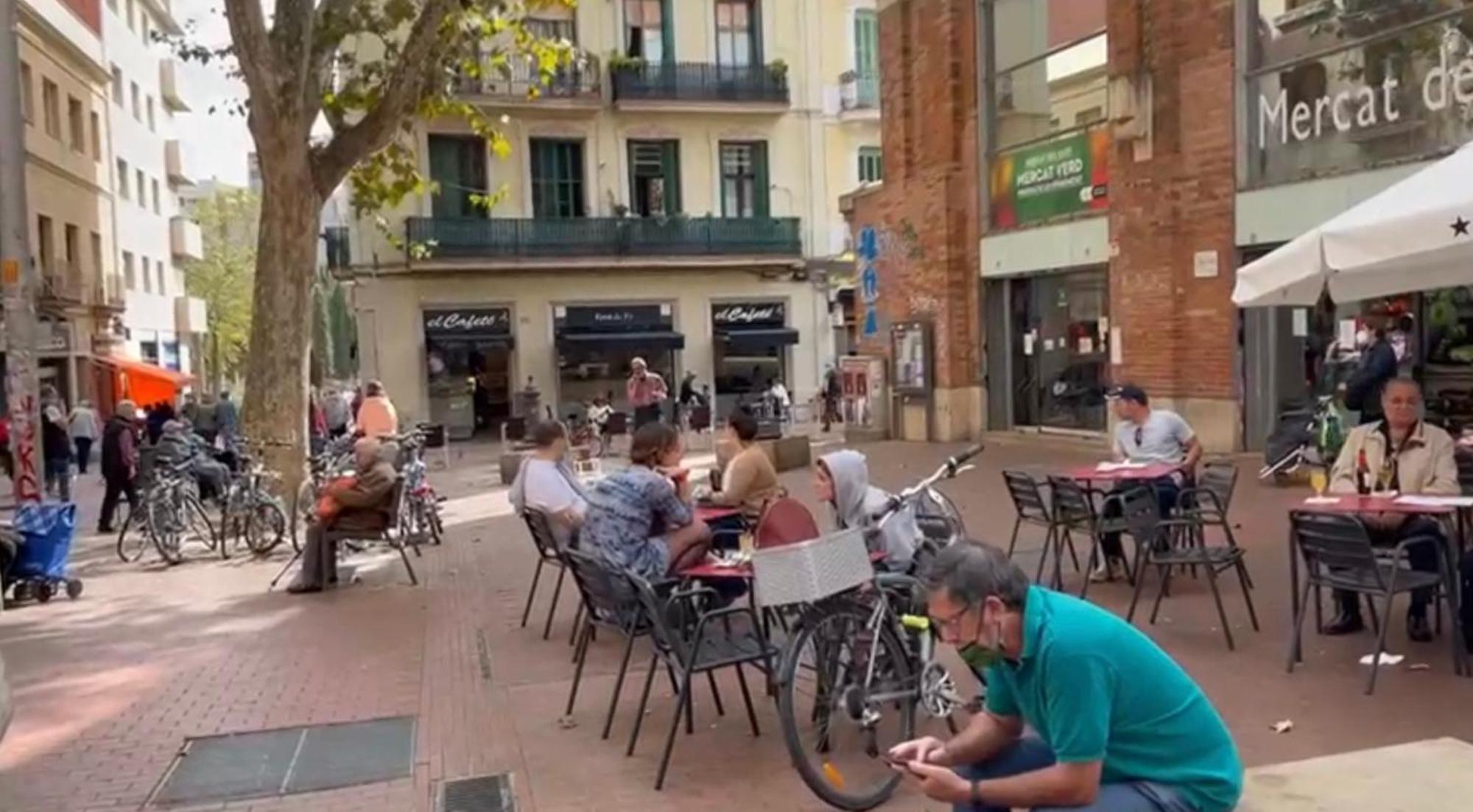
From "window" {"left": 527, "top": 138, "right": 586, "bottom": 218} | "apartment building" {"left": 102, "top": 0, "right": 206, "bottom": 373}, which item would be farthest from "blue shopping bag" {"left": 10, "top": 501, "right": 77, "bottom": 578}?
"apartment building" {"left": 102, "top": 0, "right": 206, "bottom": 373}

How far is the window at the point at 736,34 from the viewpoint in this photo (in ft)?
105

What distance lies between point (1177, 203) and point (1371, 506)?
30.5ft

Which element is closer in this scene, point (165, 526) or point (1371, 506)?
point (1371, 506)

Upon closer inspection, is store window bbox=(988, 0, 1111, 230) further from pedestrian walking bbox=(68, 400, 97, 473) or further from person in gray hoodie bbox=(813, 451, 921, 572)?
pedestrian walking bbox=(68, 400, 97, 473)

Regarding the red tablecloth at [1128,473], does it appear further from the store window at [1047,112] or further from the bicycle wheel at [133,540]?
the bicycle wheel at [133,540]

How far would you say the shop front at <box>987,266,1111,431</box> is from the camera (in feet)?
55.8

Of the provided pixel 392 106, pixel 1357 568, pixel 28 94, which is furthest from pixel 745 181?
pixel 1357 568

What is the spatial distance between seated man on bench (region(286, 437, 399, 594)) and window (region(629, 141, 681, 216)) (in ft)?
74.4

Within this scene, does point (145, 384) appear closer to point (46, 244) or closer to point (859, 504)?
point (46, 244)

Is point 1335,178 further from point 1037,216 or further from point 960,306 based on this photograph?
point 960,306

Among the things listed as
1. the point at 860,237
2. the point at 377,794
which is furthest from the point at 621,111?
the point at 377,794

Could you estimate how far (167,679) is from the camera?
722cm

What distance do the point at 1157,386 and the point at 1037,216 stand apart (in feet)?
12.0

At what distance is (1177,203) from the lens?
14.6 metres
